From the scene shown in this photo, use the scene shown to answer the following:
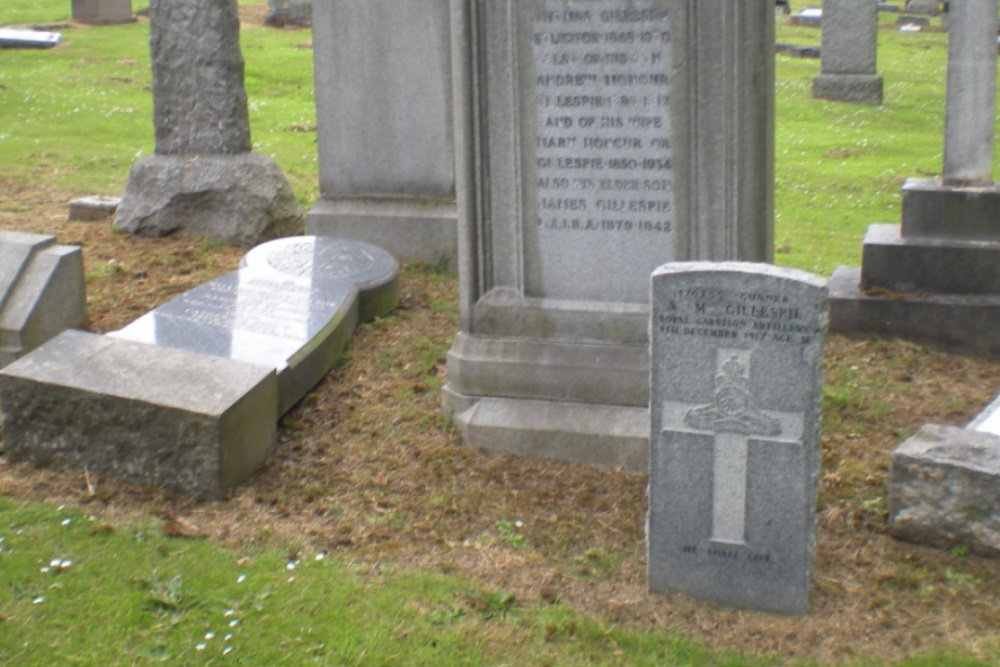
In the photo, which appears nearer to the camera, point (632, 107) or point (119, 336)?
point (632, 107)

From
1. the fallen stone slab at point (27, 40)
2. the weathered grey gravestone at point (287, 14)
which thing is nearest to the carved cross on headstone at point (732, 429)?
the fallen stone slab at point (27, 40)

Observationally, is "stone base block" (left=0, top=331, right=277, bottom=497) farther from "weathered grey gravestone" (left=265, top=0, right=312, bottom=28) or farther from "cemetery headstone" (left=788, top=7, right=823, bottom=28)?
"cemetery headstone" (left=788, top=7, right=823, bottom=28)

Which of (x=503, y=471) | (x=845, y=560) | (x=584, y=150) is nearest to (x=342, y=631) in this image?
(x=503, y=471)

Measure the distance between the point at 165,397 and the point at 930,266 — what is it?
4.51 m

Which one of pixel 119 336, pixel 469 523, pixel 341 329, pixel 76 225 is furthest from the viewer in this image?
pixel 76 225

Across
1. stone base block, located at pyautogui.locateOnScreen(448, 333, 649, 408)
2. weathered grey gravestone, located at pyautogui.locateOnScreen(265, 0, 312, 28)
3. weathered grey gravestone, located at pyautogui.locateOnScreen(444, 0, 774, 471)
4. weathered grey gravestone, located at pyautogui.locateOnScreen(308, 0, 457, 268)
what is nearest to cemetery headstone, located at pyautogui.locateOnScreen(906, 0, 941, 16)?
weathered grey gravestone, located at pyautogui.locateOnScreen(265, 0, 312, 28)

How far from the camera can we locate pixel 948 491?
4531 millimetres

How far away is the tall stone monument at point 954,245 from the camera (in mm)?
6949

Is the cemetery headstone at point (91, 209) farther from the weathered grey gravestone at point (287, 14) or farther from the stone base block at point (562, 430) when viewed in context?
the weathered grey gravestone at point (287, 14)

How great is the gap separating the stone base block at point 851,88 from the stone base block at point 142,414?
44.5 ft

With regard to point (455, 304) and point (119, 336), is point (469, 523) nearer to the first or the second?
point (119, 336)

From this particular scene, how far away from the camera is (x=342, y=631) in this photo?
13.5 ft

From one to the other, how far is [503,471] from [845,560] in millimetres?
1572

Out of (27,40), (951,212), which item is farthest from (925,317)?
(27,40)
